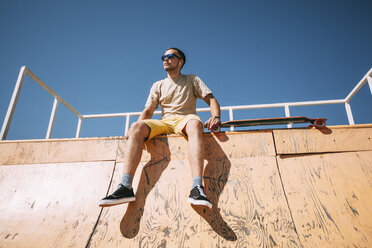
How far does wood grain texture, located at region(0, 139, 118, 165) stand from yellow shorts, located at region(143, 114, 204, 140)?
40 cm

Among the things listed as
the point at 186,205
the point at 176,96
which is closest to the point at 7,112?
the point at 176,96

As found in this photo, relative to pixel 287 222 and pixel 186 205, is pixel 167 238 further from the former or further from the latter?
pixel 287 222

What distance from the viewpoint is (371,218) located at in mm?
1101

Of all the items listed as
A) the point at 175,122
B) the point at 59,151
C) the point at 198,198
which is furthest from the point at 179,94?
the point at 59,151

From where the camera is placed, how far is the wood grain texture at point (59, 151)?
5.50 feet

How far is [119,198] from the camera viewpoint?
115cm

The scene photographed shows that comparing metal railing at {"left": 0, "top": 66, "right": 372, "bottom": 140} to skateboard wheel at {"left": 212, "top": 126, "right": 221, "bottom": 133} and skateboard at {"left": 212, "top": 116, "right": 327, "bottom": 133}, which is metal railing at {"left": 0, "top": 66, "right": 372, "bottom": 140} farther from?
skateboard wheel at {"left": 212, "top": 126, "right": 221, "bottom": 133}

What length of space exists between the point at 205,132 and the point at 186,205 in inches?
25.8

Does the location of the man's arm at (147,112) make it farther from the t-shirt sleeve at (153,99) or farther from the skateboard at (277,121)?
the skateboard at (277,121)

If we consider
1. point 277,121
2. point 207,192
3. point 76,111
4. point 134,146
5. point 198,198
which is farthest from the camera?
point 76,111

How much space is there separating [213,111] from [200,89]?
12.1 inches

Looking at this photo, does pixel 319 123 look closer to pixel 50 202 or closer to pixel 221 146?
pixel 221 146

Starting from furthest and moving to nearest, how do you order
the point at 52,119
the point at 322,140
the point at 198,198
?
the point at 52,119
the point at 322,140
the point at 198,198

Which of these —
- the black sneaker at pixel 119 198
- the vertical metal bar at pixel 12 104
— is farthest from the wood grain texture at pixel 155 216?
the vertical metal bar at pixel 12 104
